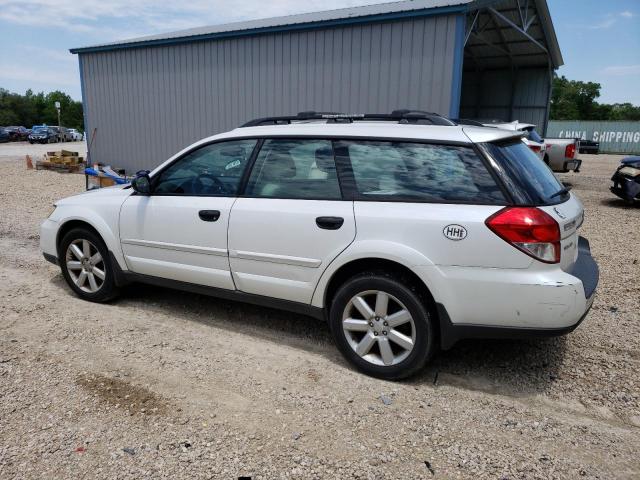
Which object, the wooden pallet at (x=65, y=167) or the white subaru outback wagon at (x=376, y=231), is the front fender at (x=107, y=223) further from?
the wooden pallet at (x=65, y=167)

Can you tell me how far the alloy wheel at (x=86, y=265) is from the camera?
4.58m

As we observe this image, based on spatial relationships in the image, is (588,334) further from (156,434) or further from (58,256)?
(58,256)

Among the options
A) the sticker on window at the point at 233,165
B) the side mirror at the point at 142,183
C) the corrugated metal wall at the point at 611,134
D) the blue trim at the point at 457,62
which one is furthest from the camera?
the corrugated metal wall at the point at 611,134

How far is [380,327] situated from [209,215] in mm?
1575

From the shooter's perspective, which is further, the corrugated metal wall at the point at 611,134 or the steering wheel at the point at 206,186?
the corrugated metal wall at the point at 611,134

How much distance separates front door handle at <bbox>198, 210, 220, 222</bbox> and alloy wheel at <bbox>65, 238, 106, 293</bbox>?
131 centimetres

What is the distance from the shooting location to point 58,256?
15.7 ft

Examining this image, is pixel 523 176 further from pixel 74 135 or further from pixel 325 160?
pixel 74 135

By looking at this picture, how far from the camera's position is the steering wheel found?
392 centimetres

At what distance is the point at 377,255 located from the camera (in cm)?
316

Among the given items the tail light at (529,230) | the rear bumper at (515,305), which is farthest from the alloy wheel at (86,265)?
the tail light at (529,230)

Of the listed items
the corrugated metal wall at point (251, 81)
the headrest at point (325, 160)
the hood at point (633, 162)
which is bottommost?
the hood at point (633, 162)

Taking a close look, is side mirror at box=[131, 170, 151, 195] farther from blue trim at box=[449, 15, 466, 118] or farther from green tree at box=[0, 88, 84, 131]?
green tree at box=[0, 88, 84, 131]

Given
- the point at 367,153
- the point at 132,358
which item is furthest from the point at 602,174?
the point at 132,358
